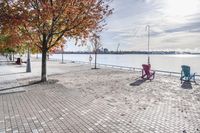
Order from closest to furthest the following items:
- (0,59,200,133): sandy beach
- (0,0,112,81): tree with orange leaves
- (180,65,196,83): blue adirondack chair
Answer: (0,59,200,133): sandy beach → (0,0,112,81): tree with orange leaves → (180,65,196,83): blue adirondack chair

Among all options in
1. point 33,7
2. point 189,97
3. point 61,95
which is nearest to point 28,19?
point 33,7

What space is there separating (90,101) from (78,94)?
6.25ft

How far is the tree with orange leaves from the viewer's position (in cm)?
1570

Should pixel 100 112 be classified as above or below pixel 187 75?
below

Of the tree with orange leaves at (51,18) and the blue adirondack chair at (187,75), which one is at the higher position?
the tree with orange leaves at (51,18)

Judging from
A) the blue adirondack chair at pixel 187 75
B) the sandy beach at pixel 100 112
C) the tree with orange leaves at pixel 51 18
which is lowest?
the sandy beach at pixel 100 112

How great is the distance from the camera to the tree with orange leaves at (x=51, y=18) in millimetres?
15703

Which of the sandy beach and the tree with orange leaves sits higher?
the tree with orange leaves

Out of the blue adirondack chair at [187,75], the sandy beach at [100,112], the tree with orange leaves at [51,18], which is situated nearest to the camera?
the sandy beach at [100,112]

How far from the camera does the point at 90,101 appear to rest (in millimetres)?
10875

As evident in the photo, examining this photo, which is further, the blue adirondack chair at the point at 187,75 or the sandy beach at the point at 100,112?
the blue adirondack chair at the point at 187,75

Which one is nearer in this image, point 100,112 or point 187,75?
point 100,112

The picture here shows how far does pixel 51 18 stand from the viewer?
1653cm

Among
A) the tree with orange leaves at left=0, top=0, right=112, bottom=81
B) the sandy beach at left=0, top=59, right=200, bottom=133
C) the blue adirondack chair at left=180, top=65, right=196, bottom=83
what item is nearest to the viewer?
the sandy beach at left=0, top=59, right=200, bottom=133
